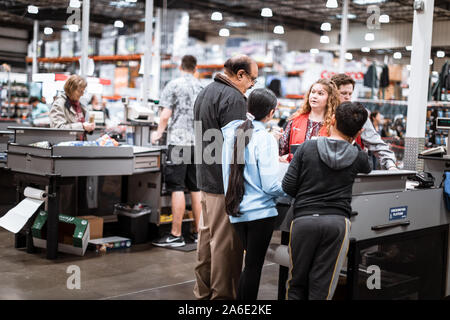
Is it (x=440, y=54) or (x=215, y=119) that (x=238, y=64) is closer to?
(x=215, y=119)

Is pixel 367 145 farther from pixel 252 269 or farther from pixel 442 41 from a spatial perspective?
pixel 442 41

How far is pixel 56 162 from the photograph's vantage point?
4309 millimetres

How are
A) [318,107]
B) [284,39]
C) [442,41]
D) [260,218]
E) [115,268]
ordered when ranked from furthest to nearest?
1. [284,39]
2. [442,41]
3. [115,268]
4. [318,107]
5. [260,218]

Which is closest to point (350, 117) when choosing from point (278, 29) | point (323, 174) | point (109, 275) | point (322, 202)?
point (323, 174)

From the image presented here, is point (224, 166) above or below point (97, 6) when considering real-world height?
below

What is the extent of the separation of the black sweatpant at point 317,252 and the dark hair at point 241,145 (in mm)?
358

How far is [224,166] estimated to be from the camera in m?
2.96

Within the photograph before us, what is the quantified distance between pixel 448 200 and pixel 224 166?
1748mm

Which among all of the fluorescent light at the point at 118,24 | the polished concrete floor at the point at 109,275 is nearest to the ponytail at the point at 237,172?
the polished concrete floor at the point at 109,275

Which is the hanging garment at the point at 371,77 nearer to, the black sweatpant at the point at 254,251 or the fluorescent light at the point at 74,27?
the fluorescent light at the point at 74,27

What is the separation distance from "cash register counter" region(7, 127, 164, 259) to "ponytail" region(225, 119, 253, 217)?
1969 mm

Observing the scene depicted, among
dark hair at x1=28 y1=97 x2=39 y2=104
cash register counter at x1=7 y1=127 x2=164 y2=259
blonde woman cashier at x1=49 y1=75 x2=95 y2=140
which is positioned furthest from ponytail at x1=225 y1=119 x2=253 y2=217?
dark hair at x1=28 y1=97 x2=39 y2=104

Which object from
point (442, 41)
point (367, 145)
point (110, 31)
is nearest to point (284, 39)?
point (110, 31)

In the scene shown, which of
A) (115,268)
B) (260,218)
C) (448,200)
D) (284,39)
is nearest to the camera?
(260,218)
